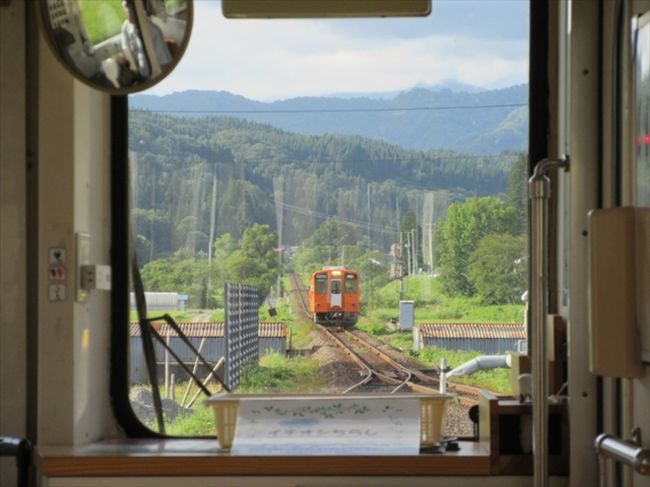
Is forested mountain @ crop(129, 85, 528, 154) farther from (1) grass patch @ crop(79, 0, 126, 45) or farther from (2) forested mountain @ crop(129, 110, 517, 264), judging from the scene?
(1) grass patch @ crop(79, 0, 126, 45)

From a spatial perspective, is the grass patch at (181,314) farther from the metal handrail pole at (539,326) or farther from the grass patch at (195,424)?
the metal handrail pole at (539,326)

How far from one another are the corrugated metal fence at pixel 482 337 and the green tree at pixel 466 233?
0.39ft

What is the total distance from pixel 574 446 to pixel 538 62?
1.27 m

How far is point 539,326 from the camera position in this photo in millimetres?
3180

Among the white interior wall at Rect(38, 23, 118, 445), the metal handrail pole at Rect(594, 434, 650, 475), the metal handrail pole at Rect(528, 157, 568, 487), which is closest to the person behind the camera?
the metal handrail pole at Rect(594, 434, 650, 475)

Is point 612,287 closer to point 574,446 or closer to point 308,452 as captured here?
point 574,446

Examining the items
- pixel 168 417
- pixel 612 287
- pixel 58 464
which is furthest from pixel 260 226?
pixel 612 287

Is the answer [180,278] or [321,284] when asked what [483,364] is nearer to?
[321,284]

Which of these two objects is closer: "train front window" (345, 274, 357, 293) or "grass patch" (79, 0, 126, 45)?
"grass patch" (79, 0, 126, 45)

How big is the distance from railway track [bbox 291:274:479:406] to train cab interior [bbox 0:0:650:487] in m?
0.30

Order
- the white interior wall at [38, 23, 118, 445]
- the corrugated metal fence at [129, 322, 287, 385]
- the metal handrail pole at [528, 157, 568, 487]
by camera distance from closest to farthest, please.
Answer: the metal handrail pole at [528, 157, 568, 487], the white interior wall at [38, 23, 118, 445], the corrugated metal fence at [129, 322, 287, 385]

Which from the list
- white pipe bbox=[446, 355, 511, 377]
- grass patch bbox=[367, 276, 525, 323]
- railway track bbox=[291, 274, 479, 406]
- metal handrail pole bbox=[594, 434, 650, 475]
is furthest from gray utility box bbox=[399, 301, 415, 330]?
metal handrail pole bbox=[594, 434, 650, 475]

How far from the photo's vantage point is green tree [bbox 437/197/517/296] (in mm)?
3912

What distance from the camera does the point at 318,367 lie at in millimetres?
3963
